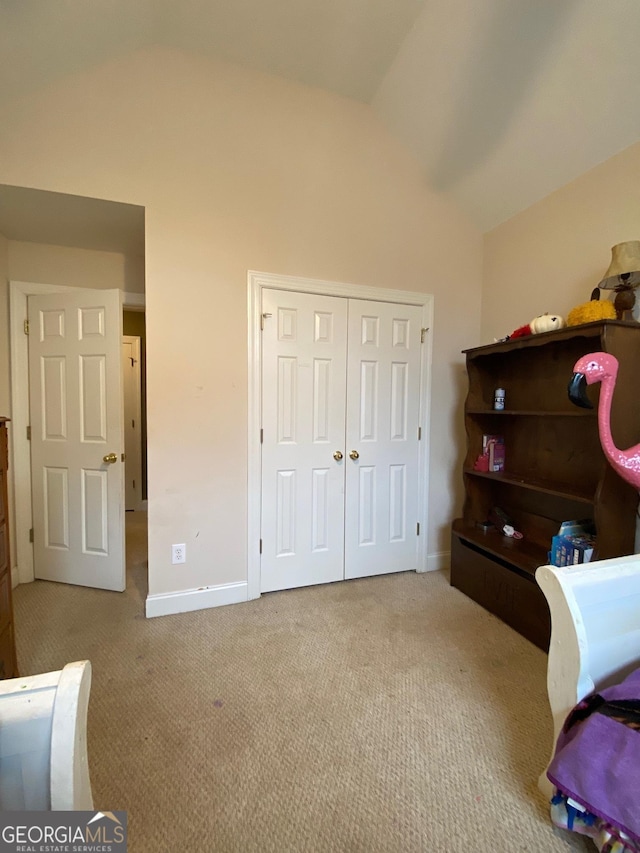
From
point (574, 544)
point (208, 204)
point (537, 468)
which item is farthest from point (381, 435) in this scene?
point (208, 204)

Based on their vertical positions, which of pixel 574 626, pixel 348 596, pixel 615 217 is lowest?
pixel 348 596

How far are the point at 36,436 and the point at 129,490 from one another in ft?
6.38

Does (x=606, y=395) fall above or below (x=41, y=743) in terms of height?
above

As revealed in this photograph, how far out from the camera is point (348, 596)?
7.84 feet

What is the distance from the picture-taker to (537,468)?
228cm

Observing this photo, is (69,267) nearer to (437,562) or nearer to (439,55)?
(439,55)

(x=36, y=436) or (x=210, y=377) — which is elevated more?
(x=210, y=377)

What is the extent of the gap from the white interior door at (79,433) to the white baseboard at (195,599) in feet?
1.59

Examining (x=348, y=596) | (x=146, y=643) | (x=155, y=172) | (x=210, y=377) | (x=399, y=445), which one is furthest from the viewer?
(x=399, y=445)

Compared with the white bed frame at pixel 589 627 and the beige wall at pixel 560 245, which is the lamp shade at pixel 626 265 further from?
the white bed frame at pixel 589 627

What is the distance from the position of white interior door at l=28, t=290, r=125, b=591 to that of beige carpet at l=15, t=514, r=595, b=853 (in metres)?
0.32

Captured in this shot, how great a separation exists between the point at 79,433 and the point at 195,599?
4.43 feet

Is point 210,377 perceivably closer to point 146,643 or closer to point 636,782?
point 146,643

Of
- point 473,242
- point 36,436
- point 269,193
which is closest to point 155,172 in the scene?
point 269,193
